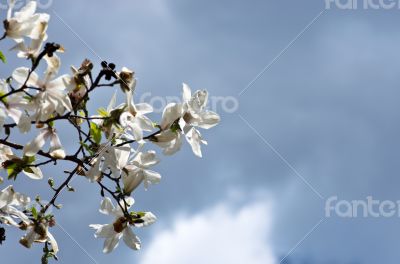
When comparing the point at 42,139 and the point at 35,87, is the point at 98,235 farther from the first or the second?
the point at 35,87

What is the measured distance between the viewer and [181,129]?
176 cm

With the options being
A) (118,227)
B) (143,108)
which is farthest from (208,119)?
(118,227)

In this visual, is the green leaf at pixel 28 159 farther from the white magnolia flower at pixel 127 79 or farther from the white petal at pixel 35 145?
the white magnolia flower at pixel 127 79

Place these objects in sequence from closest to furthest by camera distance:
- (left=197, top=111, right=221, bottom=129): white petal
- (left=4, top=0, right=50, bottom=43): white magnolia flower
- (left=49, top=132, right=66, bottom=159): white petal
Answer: (left=4, top=0, right=50, bottom=43): white magnolia flower → (left=49, top=132, right=66, bottom=159): white petal → (left=197, top=111, right=221, bottom=129): white petal

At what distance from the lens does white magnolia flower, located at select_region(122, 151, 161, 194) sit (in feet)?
5.80

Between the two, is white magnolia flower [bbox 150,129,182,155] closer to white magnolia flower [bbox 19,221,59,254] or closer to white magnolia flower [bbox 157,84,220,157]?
white magnolia flower [bbox 157,84,220,157]

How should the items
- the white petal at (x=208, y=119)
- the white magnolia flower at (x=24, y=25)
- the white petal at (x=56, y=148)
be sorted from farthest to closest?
the white petal at (x=208, y=119) < the white petal at (x=56, y=148) < the white magnolia flower at (x=24, y=25)

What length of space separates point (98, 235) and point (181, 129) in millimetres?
459

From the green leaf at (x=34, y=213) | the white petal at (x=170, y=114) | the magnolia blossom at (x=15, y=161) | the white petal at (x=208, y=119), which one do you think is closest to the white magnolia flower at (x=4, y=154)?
the magnolia blossom at (x=15, y=161)

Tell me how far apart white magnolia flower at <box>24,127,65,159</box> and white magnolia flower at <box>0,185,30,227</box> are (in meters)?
0.22

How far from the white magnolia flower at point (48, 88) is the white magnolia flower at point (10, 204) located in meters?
0.32

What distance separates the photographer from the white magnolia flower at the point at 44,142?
166 cm

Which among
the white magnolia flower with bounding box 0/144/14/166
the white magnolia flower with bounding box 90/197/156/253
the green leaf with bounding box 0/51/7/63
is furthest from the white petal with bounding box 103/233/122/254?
the green leaf with bounding box 0/51/7/63

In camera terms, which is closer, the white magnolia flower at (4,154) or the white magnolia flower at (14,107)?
the white magnolia flower at (14,107)
